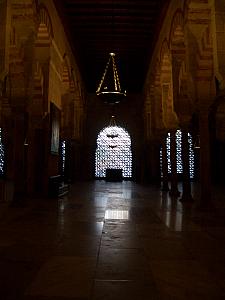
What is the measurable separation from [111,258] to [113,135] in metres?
15.6

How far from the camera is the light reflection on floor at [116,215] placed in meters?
5.26

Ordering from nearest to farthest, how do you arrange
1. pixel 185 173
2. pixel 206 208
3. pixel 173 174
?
pixel 206 208
pixel 185 173
pixel 173 174

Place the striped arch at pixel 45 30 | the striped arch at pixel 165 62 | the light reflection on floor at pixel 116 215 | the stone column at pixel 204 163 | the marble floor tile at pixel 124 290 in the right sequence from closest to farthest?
1. the marble floor tile at pixel 124 290
2. the light reflection on floor at pixel 116 215
3. the stone column at pixel 204 163
4. the striped arch at pixel 45 30
5. the striped arch at pixel 165 62

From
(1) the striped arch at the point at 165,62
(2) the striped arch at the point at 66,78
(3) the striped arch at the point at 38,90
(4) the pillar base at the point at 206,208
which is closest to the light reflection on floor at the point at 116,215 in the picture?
(4) the pillar base at the point at 206,208

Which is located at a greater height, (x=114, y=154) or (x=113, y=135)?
(x=113, y=135)

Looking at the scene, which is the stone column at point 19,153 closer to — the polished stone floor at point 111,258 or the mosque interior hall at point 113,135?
the mosque interior hall at point 113,135

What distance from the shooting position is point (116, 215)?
558 centimetres

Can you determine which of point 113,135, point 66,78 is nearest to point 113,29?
point 66,78

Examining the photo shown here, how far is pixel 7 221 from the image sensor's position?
497 cm

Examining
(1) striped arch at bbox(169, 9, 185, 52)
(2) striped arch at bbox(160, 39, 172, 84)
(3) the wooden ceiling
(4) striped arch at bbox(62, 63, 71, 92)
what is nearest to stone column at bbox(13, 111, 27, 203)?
(3) the wooden ceiling

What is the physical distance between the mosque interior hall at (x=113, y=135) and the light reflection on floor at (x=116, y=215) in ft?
0.11

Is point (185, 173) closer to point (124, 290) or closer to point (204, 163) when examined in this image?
point (204, 163)

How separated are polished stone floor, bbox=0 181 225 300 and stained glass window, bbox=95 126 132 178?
1666 centimetres

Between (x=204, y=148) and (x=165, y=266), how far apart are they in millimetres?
4662
